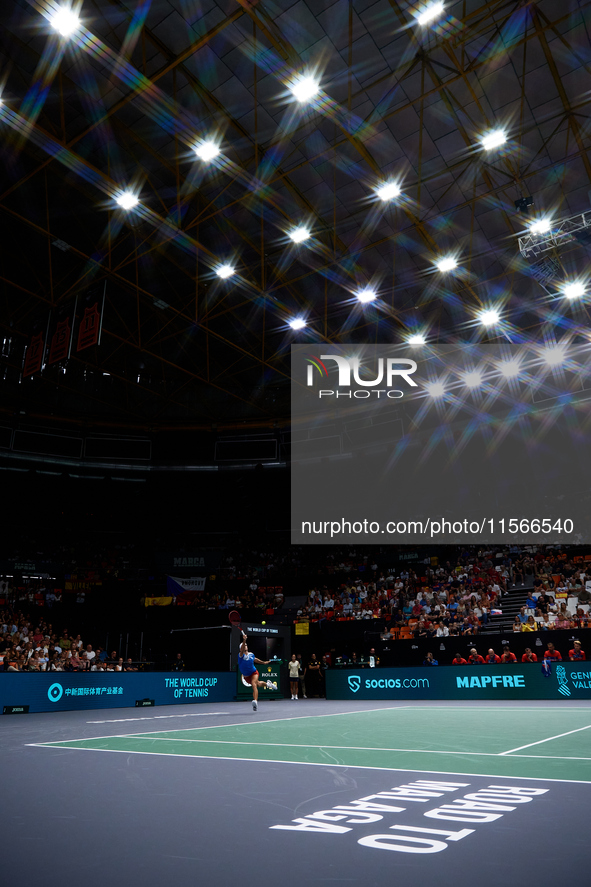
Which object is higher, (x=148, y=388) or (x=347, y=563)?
(x=148, y=388)

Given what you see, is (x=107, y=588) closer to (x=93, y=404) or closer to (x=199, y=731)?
(x=93, y=404)

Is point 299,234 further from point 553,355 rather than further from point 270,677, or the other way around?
point 270,677

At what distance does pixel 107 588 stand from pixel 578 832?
3709cm

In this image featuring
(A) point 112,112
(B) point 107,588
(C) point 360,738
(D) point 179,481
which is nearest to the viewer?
(C) point 360,738

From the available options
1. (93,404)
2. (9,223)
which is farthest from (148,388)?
(9,223)

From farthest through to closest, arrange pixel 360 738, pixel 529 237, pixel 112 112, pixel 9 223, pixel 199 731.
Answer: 1. pixel 9 223
2. pixel 529 237
3. pixel 112 112
4. pixel 199 731
5. pixel 360 738

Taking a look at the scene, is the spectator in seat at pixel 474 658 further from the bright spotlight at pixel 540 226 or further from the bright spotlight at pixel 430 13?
the bright spotlight at pixel 430 13

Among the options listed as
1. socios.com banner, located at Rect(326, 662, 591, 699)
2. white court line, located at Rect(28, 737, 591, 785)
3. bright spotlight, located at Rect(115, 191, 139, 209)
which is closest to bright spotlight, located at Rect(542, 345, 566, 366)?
socios.com banner, located at Rect(326, 662, 591, 699)

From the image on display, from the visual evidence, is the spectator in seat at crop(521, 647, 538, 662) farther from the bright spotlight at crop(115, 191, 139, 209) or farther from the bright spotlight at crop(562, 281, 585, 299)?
the bright spotlight at crop(115, 191, 139, 209)

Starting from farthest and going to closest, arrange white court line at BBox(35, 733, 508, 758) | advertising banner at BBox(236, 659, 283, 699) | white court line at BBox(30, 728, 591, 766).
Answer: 1. advertising banner at BBox(236, 659, 283, 699)
2. white court line at BBox(35, 733, 508, 758)
3. white court line at BBox(30, 728, 591, 766)

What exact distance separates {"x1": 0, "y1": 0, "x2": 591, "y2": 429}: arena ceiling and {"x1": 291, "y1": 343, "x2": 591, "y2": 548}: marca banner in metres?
2.20

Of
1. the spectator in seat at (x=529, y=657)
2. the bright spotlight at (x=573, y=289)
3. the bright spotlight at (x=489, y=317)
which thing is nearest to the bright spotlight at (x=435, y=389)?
the bright spotlight at (x=489, y=317)

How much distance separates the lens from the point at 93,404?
142 ft

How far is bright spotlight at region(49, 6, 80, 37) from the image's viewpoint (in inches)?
599
